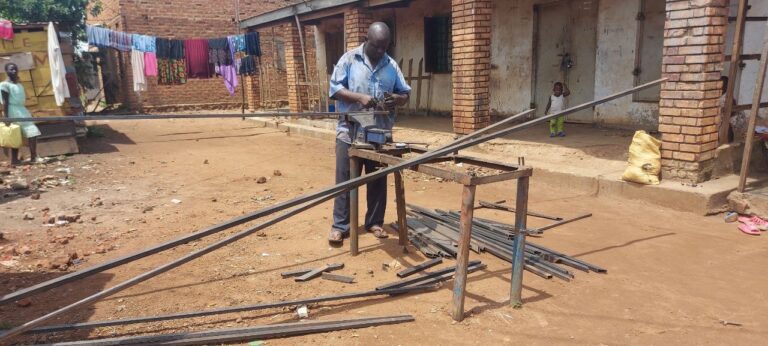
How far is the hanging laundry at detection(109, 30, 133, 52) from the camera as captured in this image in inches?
581

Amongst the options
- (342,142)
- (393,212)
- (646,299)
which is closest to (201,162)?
(393,212)

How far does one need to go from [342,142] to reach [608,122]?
263 inches

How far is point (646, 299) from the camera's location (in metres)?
3.40

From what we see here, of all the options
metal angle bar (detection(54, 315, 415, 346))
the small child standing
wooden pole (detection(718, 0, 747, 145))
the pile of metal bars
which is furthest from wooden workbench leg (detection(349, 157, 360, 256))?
the small child standing

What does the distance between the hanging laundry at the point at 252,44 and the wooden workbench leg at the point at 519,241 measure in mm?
13633

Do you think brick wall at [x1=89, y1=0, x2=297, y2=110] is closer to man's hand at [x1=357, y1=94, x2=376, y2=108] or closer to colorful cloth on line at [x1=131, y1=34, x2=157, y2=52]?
colorful cloth on line at [x1=131, y1=34, x2=157, y2=52]

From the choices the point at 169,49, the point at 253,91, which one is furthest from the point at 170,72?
the point at 253,91

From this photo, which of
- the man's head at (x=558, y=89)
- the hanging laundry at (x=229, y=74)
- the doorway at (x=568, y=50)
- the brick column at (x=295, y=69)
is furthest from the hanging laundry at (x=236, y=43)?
the man's head at (x=558, y=89)

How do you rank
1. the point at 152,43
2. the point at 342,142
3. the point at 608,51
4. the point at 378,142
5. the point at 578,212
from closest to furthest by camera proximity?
the point at 378,142, the point at 342,142, the point at 578,212, the point at 608,51, the point at 152,43

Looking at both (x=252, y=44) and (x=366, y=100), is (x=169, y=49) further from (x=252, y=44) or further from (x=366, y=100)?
(x=366, y=100)

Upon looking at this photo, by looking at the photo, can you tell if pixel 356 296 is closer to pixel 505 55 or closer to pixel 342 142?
pixel 342 142

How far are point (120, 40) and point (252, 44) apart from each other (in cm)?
370

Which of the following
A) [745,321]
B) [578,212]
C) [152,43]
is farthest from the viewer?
[152,43]

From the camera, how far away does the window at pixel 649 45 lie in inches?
332
